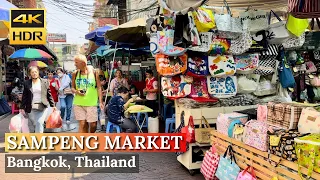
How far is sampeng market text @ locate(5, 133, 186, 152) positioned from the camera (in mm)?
5223

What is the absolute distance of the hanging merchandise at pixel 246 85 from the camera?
5.28m

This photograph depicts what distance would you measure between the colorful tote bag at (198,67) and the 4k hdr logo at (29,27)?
4.27 meters

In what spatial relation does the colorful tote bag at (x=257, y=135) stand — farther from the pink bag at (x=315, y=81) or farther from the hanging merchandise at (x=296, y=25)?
the pink bag at (x=315, y=81)

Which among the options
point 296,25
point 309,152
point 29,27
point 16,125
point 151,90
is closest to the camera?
point 309,152

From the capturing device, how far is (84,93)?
5.81 m

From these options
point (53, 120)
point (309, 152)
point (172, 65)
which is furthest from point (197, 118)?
point (53, 120)

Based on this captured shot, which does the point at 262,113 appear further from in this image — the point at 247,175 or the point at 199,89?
the point at 199,89

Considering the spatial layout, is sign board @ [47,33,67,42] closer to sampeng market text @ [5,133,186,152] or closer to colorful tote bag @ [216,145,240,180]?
sampeng market text @ [5,133,186,152]

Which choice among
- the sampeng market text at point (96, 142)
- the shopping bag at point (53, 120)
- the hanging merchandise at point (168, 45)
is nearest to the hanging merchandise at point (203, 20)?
the hanging merchandise at point (168, 45)

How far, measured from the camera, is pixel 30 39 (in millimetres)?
7680

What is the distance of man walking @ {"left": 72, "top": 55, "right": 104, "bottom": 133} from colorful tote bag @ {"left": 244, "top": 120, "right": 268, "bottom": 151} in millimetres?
3095

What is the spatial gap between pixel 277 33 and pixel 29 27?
18.4 feet

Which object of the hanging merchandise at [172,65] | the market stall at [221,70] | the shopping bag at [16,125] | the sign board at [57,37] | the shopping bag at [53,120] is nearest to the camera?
the market stall at [221,70]

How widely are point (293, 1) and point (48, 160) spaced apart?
4.76 meters
